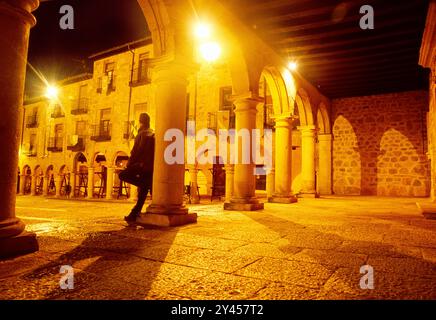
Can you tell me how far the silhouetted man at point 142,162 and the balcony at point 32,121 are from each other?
2192 centimetres

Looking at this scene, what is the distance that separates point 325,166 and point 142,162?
1015cm

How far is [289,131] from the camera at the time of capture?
8.02 metres

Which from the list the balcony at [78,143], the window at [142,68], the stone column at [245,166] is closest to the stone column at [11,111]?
the stone column at [245,166]

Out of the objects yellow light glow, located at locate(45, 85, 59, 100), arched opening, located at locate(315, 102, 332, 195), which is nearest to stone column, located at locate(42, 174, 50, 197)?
yellow light glow, located at locate(45, 85, 59, 100)

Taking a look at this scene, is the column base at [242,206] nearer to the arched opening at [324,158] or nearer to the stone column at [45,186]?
the arched opening at [324,158]

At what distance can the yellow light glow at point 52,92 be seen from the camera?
20.8 m

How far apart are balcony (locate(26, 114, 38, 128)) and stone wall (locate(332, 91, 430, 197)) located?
20801mm

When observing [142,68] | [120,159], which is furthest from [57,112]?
[142,68]

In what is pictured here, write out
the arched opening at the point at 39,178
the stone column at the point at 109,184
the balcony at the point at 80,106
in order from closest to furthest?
the stone column at the point at 109,184, the balcony at the point at 80,106, the arched opening at the point at 39,178

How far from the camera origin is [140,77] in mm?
16516

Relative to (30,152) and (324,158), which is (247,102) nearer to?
(324,158)
